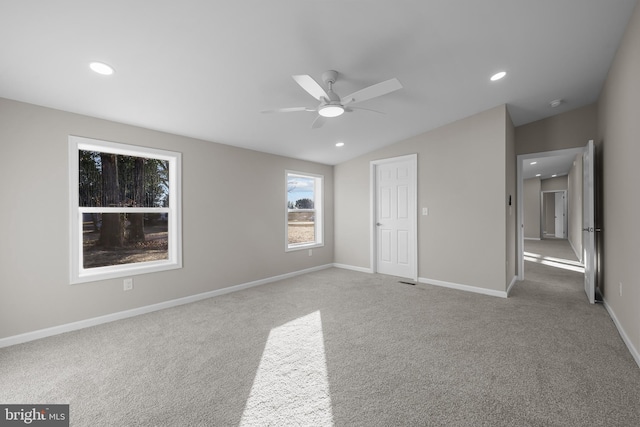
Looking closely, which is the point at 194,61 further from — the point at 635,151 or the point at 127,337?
the point at 635,151

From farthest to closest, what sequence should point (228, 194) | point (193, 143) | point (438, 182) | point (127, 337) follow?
point (438, 182) → point (228, 194) → point (193, 143) → point (127, 337)

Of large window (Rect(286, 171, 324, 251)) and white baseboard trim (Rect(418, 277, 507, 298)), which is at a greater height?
large window (Rect(286, 171, 324, 251))

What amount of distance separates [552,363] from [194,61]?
3763mm

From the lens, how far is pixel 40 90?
7.93ft

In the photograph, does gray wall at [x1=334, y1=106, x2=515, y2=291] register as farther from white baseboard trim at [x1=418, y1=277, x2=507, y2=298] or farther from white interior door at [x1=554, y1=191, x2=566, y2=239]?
white interior door at [x1=554, y1=191, x2=566, y2=239]

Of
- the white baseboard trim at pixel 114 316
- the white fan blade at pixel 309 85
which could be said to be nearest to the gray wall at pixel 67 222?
the white baseboard trim at pixel 114 316

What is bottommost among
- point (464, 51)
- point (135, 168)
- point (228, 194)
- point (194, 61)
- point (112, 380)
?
point (112, 380)

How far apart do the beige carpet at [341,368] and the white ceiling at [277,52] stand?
2.36m

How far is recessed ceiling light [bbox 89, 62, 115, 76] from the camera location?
2137 mm

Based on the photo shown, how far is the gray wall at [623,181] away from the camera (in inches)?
87.1

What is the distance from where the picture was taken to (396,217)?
5.07 metres

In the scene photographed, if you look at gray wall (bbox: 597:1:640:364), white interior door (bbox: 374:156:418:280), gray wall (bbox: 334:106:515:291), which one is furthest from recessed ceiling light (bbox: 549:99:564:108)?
white interior door (bbox: 374:156:418:280)

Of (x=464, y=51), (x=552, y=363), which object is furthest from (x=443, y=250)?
(x=464, y=51)

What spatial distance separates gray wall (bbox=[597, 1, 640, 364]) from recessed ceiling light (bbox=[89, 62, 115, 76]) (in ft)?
13.8
